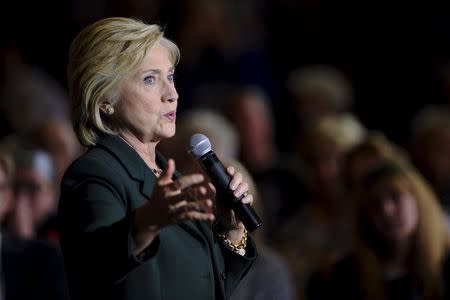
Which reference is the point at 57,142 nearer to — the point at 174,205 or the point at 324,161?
the point at 324,161

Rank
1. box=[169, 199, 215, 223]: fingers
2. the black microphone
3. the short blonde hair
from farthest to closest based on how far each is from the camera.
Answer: the short blonde hair
the black microphone
box=[169, 199, 215, 223]: fingers

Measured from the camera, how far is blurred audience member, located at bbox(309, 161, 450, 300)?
4941mm

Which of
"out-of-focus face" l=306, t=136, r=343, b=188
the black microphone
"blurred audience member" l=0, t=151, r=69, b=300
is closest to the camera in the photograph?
the black microphone

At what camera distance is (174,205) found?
2529 mm

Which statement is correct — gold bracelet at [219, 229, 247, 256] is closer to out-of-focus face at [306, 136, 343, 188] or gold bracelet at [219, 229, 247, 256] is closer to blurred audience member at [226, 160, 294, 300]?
blurred audience member at [226, 160, 294, 300]

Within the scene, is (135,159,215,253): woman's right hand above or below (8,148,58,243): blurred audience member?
above

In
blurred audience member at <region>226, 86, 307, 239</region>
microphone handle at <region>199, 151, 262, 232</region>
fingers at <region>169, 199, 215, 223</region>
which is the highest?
fingers at <region>169, 199, 215, 223</region>

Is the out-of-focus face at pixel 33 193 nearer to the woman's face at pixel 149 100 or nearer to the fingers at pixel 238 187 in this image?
the woman's face at pixel 149 100

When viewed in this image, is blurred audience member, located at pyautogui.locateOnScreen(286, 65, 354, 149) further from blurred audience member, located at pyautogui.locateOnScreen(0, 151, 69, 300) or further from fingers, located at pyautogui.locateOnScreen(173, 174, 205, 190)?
fingers, located at pyautogui.locateOnScreen(173, 174, 205, 190)

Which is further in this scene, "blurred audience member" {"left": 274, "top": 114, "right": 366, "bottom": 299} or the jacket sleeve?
"blurred audience member" {"left": 274, "top": 114, "right": 366, "bottom": 299}

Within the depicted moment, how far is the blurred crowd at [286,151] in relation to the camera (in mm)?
4977

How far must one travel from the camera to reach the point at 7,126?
8.16 metres

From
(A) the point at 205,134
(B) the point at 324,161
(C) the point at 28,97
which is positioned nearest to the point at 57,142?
(A) the point at 205,134

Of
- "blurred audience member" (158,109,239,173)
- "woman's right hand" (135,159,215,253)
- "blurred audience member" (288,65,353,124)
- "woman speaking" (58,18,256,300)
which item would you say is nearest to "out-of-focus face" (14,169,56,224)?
"blurred audience member" (158,109,239,173)
